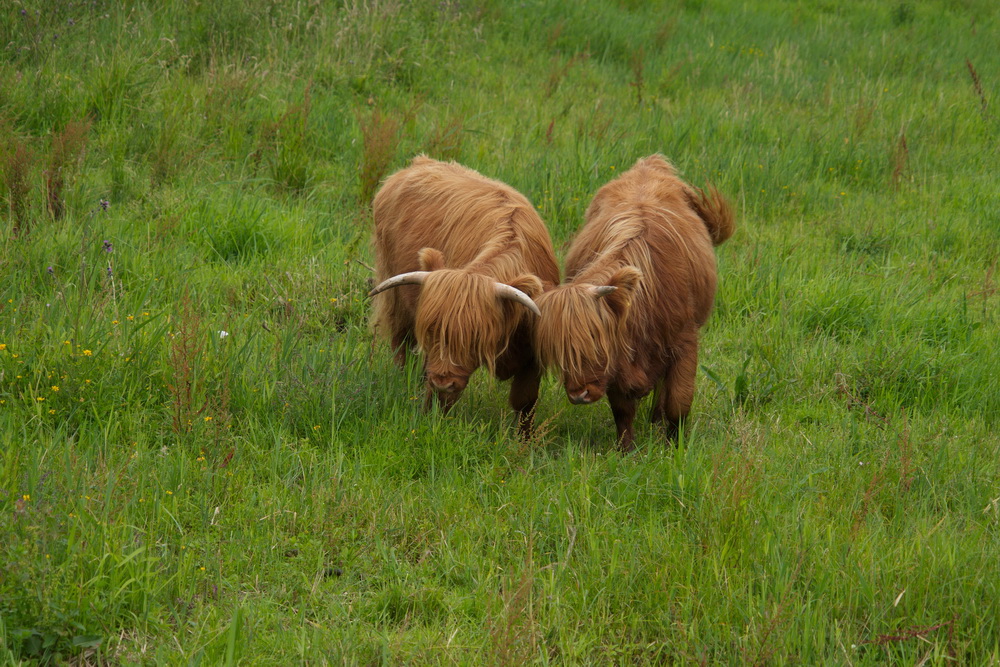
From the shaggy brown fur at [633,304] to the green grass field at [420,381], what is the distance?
0.29 metres

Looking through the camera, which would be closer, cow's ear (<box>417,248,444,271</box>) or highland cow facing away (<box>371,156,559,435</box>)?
highland cow facing away (<box>371,156,559,435</box>)

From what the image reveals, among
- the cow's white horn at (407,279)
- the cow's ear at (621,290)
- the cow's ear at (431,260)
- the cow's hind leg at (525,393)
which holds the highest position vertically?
the cow's ear at (621,290)

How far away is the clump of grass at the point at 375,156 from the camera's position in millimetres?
6973

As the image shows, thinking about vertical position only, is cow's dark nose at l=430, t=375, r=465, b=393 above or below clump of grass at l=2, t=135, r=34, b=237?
below

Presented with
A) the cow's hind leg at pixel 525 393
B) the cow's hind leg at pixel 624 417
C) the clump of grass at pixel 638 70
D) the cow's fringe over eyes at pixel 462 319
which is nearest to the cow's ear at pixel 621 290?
the cow's fringe over eyes at pixel 462 319

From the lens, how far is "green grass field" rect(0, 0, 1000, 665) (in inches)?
124

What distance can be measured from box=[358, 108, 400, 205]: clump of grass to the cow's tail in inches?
102

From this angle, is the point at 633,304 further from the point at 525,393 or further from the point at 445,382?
the point at 445,382

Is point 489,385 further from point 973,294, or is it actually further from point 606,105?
point 606,105

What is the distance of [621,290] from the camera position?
4.13m

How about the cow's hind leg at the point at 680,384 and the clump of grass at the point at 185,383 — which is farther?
the cow's hind leg at the point at 680,384

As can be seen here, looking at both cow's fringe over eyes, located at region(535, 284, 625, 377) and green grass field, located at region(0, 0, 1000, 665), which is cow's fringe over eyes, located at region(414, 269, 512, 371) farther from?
green grass field, located at region(0, 0, 1000, 665)

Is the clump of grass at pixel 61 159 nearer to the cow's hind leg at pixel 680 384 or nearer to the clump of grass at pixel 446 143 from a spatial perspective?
the clump of grass at pixel 446 143

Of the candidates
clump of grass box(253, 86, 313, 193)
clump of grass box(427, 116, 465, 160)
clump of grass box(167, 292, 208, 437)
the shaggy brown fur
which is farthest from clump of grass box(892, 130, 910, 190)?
clump of grass box(167, 292, 208, 437)
